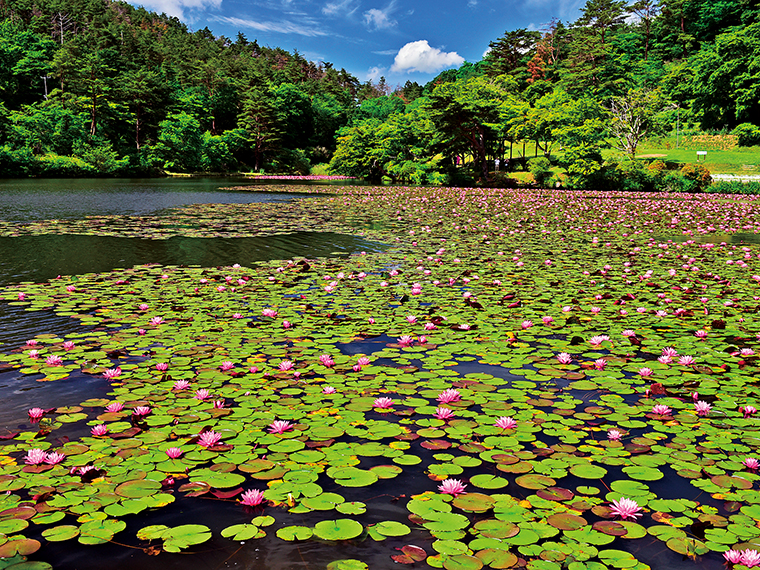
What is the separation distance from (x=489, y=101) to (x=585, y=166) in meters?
10.7

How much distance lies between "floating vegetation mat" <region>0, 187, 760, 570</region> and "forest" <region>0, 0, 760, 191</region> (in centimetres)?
3022

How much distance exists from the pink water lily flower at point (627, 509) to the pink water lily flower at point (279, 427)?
6.55 feet

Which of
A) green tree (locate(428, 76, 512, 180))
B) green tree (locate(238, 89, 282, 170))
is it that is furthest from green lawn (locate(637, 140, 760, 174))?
green tree (locate(238, 89, 282, 170))

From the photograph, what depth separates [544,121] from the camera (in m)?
39.5

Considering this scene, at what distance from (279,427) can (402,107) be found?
A: 9077cm

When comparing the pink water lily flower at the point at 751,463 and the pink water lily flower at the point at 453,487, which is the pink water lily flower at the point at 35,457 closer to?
the pink water lily flower at the point at 453,487

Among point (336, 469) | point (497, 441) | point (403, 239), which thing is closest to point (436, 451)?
point (497, 441)

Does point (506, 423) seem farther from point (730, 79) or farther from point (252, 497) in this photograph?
point (730, 79)

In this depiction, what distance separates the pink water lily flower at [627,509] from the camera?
2.23 metres

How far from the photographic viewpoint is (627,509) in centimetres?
223

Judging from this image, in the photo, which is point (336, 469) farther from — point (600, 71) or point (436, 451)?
point (600, 71)

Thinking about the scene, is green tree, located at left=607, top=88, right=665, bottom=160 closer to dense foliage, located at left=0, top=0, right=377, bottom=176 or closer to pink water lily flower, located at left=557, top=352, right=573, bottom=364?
pink water lily flower, located at left=557, top=352, right=573, bottom=364

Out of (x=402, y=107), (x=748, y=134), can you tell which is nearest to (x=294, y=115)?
(x=402, y=107)

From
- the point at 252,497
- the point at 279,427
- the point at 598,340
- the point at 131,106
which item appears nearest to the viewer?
the point at 252,497
